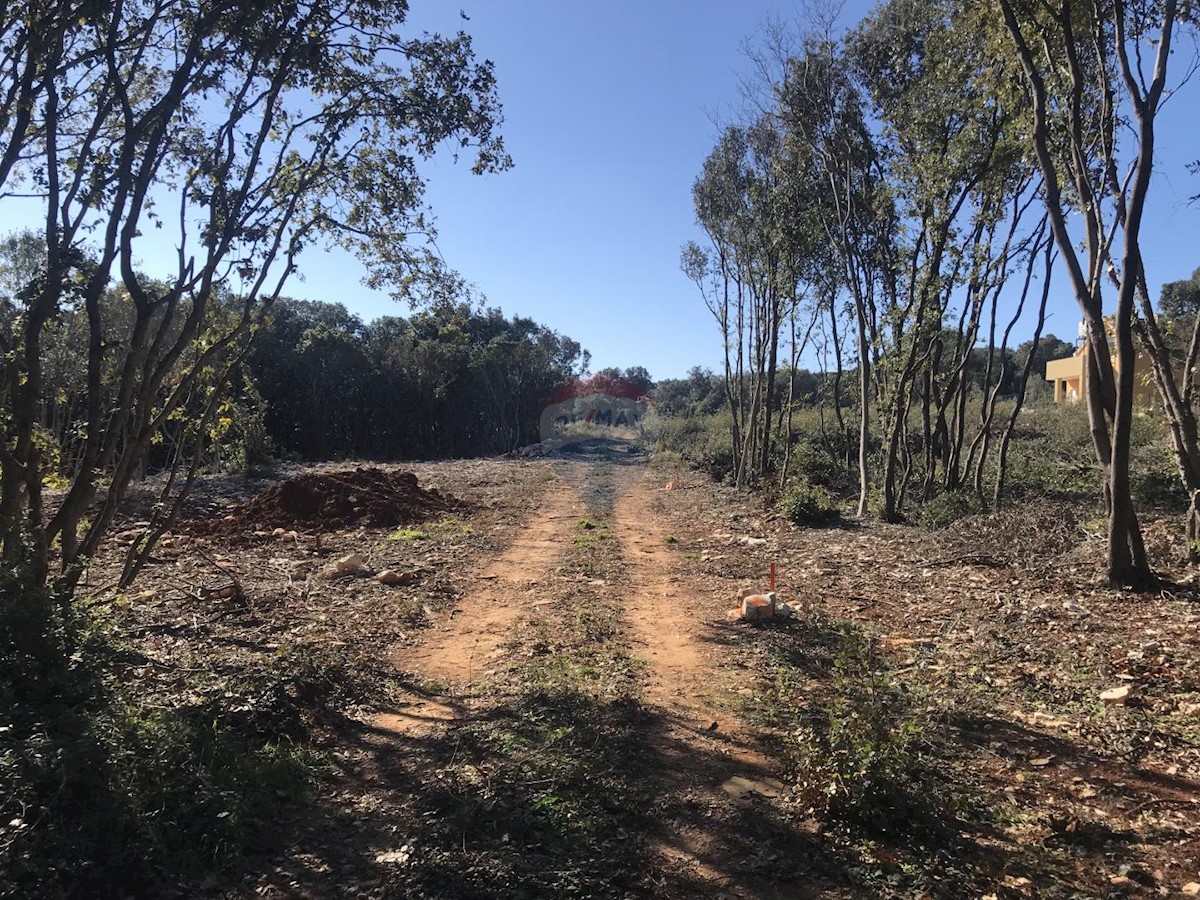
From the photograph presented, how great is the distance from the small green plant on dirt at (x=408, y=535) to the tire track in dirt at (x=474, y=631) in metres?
1.49

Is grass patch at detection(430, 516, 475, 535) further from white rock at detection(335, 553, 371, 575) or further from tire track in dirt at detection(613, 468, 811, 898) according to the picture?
tire track in dirt at detection(613, 468, 811, 898)

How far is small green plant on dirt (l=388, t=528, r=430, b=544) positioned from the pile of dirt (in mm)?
897

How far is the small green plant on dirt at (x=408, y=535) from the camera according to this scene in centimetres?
1134

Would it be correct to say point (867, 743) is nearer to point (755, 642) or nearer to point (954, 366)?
point (755, 642)

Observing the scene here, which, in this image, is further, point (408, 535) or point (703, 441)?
point (703, 441)

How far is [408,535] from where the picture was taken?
11586 millimetres

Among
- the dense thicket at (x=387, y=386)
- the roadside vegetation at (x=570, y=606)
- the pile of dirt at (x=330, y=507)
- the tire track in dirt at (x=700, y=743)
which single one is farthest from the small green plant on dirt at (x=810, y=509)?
the dense thicket at (x=387, y=386)

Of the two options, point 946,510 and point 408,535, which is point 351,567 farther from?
point 946,510

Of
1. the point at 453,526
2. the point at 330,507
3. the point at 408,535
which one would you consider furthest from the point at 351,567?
the point at 330,507

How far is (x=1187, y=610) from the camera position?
598cm

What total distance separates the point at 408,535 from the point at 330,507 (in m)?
2.46

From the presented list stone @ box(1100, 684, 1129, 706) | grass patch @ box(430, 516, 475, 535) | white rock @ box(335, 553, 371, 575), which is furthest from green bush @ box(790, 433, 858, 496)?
stone @ box(1100, 684, 1129, 706)

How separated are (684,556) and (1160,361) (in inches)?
232

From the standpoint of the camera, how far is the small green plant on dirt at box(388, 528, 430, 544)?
11.3 m
